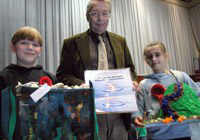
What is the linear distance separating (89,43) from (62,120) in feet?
2.02

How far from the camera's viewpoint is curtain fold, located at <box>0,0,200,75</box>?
3.02 m

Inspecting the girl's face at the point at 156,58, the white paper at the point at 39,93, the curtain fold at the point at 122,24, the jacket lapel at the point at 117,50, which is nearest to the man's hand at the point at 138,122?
the jacket lapel at the point at 117,50

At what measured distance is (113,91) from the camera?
2.76 feet

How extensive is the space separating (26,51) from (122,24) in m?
3.52

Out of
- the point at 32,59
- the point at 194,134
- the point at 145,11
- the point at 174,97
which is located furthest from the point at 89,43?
the point at 145,11

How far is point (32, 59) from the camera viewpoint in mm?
1124

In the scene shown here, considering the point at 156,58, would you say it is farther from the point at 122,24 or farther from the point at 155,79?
the point at 122,24

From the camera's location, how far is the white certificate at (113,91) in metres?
0.79

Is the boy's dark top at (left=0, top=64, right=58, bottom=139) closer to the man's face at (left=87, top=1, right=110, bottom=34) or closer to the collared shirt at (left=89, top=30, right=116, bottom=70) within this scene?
the collared shirt at (left=89, top=30, right=116, bottom=70)

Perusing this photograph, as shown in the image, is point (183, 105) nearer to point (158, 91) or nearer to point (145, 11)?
point (158, 91)

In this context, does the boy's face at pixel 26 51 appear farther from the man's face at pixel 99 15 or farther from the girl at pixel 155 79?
the girl at pixel 155 79

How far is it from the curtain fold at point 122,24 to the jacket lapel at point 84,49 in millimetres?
2128

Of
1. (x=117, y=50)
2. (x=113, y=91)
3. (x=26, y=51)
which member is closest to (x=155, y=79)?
(x=117, y=50)

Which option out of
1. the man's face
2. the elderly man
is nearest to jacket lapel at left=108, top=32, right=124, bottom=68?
the elderly man
